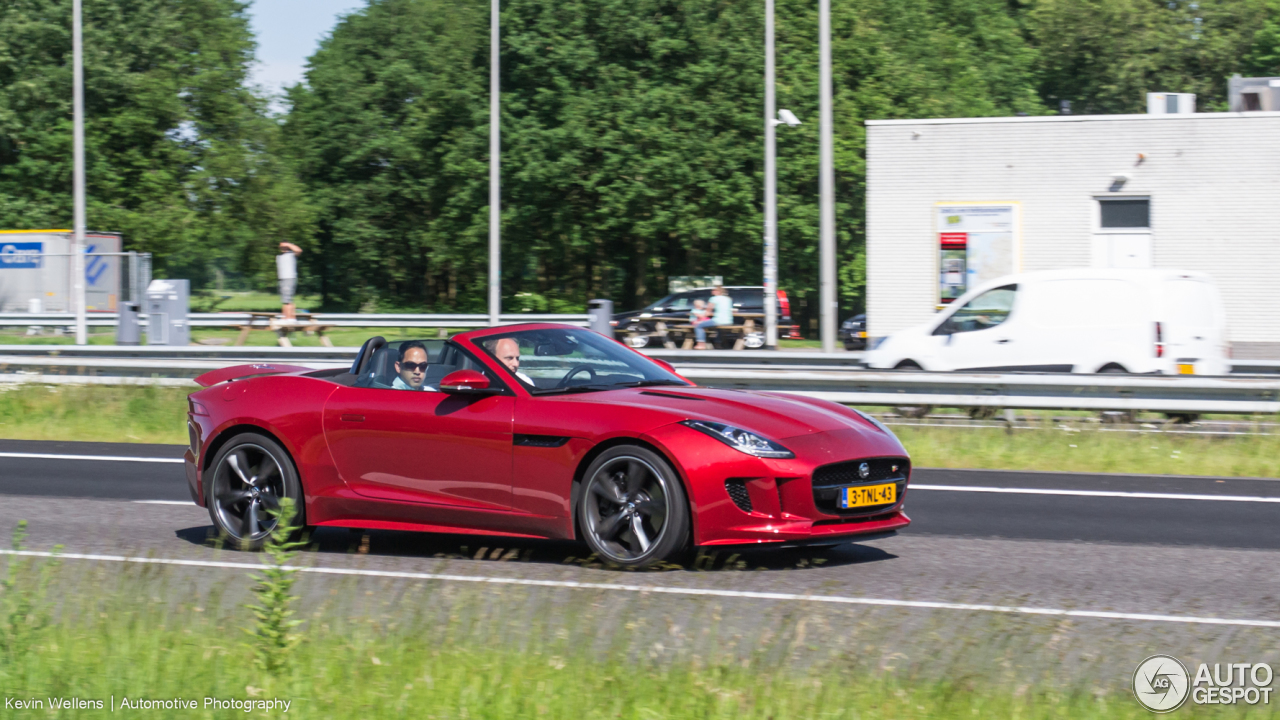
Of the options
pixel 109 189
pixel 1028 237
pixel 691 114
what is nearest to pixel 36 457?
pixel 1028 237

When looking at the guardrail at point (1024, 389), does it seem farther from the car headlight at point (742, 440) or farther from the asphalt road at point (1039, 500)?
the car headlight at point (742, 440)

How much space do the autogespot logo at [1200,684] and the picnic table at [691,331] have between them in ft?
75.9

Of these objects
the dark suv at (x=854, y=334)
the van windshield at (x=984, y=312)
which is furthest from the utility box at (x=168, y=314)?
the dark suv at (x=854, y=334)

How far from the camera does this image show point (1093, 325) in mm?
16172

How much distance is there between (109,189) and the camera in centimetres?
4553

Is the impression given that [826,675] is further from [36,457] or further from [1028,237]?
[1028,237]

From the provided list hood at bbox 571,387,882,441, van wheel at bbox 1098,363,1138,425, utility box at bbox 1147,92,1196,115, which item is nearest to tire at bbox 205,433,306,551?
hood at bbox 571,387,882,441

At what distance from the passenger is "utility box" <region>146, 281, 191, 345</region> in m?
16.8

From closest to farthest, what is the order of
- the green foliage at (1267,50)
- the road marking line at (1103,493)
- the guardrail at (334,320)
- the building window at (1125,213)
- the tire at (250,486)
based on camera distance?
1. the tire at (250,486)
2. the road marking line at (1103,493)
3. the building window at (1125,213)
4. the guardrail at (334,320)
5. the green foliage at (1267,50)

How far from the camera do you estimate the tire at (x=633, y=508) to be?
6.85m

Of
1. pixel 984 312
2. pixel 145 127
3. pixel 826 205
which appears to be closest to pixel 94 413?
pixel 984 312

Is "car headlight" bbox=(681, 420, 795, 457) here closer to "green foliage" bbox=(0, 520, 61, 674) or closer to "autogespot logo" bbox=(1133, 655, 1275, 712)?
"autogespot logo" bbox=(1133, 655, 1275, 712)

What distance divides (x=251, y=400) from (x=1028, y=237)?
70.9ft

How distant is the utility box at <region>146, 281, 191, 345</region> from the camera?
2316cm
